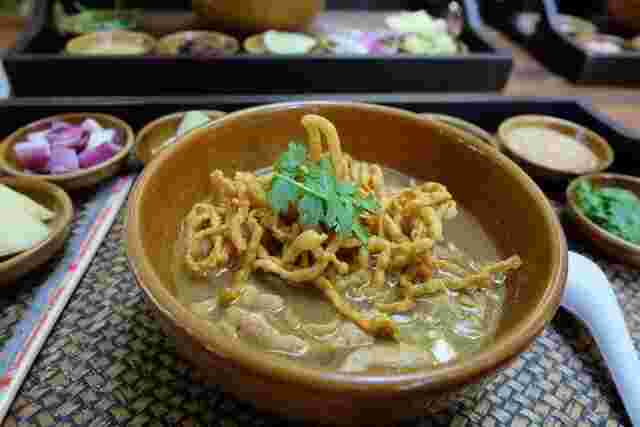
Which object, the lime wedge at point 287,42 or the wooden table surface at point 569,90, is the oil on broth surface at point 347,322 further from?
the wooden table surface at point 569,90

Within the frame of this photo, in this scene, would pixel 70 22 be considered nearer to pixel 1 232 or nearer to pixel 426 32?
pixel 1 232

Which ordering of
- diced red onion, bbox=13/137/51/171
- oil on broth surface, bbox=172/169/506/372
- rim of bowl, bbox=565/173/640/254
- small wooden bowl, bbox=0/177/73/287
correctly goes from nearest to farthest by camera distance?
oil on broth surface, bbox=172/169/506/372, small wooden bowl, bbox=0/177/73/287, rim of bowl, bbox=565/173/640/254, diced red onion, bbox=13/137/51/171

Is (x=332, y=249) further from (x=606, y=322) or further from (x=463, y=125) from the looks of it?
(x=463, y=125)

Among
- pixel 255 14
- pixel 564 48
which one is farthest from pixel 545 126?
pixel 255 14

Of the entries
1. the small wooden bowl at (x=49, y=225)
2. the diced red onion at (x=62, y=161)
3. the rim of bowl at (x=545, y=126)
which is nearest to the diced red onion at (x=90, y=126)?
the diced red onion at (x=62, y=161)

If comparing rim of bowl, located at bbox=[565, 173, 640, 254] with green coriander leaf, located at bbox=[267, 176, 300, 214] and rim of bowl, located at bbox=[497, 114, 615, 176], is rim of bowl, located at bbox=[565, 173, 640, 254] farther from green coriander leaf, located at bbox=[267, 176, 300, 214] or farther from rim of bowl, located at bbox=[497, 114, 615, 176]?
green coriander leaf, located at bbox=[267, 176, 300, 214]

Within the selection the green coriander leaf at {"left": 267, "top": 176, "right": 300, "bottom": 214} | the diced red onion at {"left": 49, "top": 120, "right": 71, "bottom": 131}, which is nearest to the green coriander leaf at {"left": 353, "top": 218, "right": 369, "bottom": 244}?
the green coriander leaf at {"left": 267, "top": 176, "right": 300, "bottom": 214}
